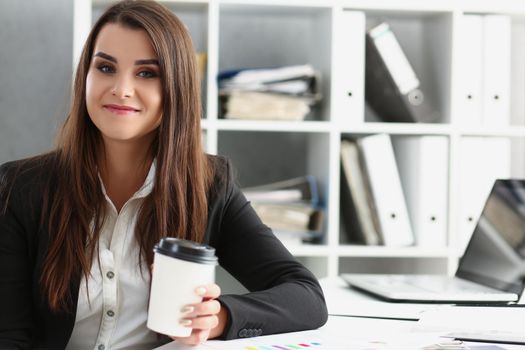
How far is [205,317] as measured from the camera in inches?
46.3

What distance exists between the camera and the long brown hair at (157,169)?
1.51 m

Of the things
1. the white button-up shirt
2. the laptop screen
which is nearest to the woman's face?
the white button-up shirt

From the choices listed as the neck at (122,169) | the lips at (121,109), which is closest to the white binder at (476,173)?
the neck at (122,169)

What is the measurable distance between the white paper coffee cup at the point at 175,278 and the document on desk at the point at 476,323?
45 cm

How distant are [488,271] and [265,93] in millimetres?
999

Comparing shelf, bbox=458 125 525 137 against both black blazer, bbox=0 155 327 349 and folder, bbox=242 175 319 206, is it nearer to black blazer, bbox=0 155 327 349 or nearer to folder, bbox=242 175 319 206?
folder, bbox=242 175 319 206

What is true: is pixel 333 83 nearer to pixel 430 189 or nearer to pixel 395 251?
pixel 430 189

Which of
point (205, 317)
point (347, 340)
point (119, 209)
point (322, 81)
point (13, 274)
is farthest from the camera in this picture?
point (322, 81)

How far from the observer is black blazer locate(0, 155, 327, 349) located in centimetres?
139

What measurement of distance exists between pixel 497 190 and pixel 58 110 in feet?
4.95

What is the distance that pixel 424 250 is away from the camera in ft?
8.54

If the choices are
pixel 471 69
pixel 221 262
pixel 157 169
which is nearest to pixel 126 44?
pixel 157 169

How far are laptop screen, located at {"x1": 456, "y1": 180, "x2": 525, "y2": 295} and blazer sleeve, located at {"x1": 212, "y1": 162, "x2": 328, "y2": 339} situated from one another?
492mm

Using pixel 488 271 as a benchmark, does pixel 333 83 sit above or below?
above
